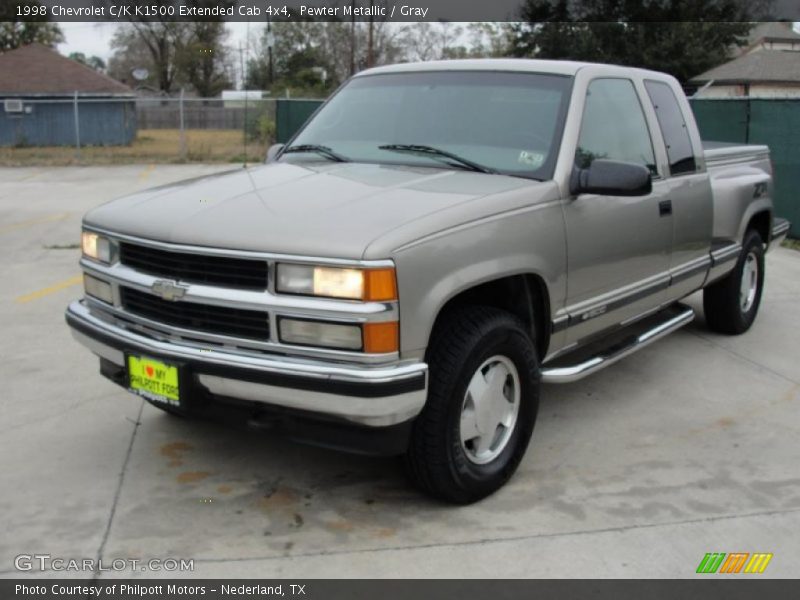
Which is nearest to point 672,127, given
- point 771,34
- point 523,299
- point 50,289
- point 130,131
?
point 523,299

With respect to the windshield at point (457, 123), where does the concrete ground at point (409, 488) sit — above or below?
below

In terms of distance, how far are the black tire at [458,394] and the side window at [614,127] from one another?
107cm

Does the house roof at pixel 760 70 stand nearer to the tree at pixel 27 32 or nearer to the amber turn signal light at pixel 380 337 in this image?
the amber turn signal light at pixel 380 337

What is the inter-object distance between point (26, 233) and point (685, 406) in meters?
8.85

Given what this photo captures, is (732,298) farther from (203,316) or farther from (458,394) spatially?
(203,316)

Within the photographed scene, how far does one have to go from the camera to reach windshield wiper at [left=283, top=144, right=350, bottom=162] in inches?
178

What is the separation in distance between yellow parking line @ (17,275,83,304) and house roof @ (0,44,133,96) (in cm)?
2973

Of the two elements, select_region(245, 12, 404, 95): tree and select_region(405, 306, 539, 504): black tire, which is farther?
select_region(245, 12, 404, 95): tree

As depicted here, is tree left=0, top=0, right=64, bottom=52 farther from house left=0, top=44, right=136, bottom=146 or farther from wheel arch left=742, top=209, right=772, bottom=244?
wheel arch left=742, top=209, right=772, bottom=244

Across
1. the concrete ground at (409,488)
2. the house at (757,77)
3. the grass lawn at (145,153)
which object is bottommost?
the concrete ground at (409,488)

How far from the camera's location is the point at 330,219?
3359 millimetres

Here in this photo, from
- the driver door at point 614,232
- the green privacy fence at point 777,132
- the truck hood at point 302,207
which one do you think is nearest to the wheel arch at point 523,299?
the driver door at point 614,232

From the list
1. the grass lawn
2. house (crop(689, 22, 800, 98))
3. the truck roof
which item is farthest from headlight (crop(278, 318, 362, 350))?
house (crop(689, 22, 800, 98))

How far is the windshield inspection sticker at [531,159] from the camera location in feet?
13.6
